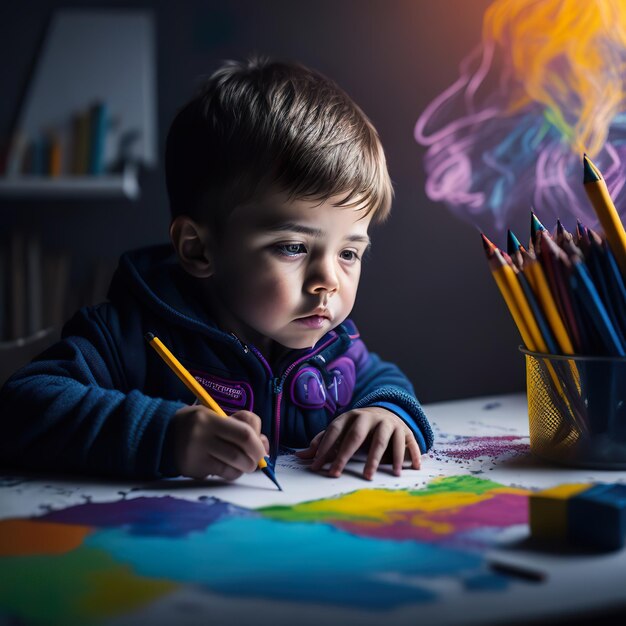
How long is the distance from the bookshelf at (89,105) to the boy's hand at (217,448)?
136cm

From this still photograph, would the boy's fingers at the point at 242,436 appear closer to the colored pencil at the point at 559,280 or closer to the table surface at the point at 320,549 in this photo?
the table surface at the point at 320,549

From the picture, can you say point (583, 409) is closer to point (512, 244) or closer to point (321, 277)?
point (512, 244)

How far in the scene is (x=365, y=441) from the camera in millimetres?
757

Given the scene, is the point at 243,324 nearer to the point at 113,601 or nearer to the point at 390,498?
the point at 390,498

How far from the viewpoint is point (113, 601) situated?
43 cm

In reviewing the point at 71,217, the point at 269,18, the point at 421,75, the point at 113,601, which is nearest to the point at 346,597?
the point at 113,601

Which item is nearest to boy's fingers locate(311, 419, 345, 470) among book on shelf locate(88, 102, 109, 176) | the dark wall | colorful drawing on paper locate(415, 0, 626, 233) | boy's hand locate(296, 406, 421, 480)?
boy's hand locate(296, 406, 421, 480)

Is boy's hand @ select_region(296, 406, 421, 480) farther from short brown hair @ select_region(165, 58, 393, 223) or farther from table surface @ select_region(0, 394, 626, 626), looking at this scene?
short brown hair @ select_region(165, 58, 393, 223)

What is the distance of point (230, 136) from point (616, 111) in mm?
638

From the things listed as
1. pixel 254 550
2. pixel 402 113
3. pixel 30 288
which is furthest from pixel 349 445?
pixel 30 288

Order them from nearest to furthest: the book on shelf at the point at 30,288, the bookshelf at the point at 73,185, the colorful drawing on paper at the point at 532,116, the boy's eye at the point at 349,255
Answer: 1. the boy's eye at the point at 349,255
2. the colorful drawing on paper at the point at 532,116
3. the bookshelf at the point at 73,185
4. the book on shelf at the point at 30,288

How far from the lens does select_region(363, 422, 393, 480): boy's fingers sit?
0.69 m

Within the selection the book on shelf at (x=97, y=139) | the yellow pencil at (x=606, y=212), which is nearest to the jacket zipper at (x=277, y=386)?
the yellow pencil at (x=606, y=212)

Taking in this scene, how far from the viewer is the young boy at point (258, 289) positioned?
78cm
